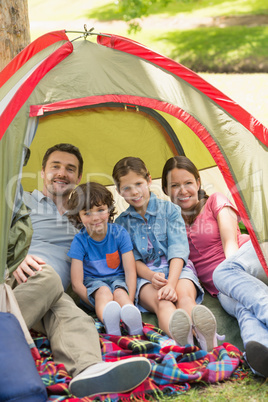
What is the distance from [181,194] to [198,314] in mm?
1022

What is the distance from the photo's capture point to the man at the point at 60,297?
194 centimetres

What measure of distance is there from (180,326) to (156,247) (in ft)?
2.42

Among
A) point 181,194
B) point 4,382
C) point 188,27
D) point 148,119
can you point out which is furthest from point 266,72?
point 4,382

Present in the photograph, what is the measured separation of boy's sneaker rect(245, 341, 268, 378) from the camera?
202 cm

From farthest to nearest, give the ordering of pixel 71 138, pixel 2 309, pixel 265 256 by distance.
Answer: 1. pixel 71 138
2. pixel 265 256
3. pixel 2 309

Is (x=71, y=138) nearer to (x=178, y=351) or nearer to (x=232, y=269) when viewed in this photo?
(x=232, y=269)

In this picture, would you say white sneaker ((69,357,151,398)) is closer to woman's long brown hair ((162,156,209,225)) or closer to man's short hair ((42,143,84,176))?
woman's long brown hair ((162,156,209,225))

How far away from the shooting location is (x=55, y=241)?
302 cm

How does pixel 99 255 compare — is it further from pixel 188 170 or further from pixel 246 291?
pixel 246 291

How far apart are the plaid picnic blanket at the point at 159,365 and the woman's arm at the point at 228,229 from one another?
67 centimetres

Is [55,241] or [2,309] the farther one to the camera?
[55,241]

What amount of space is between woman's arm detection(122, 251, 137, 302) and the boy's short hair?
33 cm

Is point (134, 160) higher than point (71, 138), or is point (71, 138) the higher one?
point (71, 138)

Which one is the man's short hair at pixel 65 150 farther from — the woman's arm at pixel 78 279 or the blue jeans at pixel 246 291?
the blue jeans at pixel 246 291
